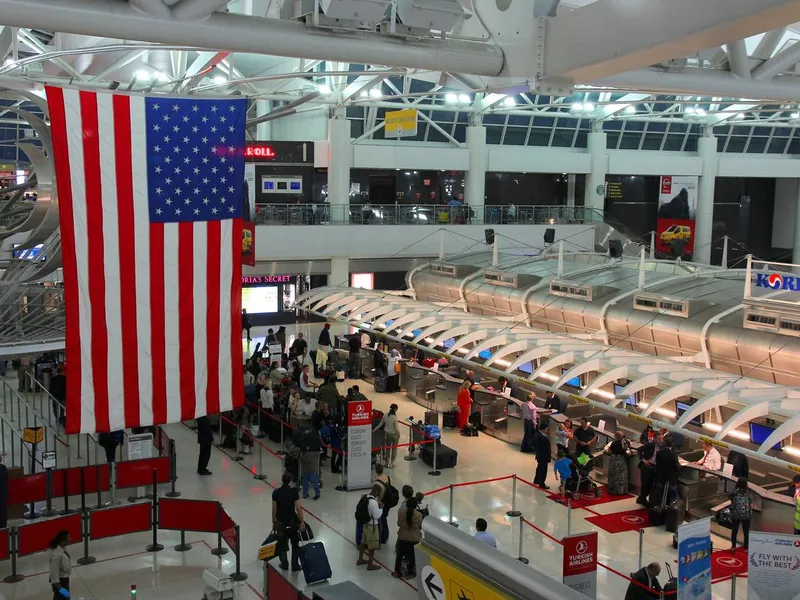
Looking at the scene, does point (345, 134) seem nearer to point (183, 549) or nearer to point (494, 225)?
point (494, 225)

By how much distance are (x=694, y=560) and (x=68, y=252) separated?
653 cm

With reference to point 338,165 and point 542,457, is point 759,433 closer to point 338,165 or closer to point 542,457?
point 542,457

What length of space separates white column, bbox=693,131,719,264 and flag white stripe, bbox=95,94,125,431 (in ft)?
118

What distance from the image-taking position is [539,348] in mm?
17766

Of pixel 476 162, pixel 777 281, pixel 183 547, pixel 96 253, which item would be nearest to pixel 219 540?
pixel 183 547

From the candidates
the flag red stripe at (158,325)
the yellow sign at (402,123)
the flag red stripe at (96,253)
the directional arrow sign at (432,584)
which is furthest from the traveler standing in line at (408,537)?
the yellow sign at (402,123)

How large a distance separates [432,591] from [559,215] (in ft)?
97.3

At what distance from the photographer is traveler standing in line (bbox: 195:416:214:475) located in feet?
50.9

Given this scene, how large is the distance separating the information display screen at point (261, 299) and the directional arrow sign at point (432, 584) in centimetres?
2626

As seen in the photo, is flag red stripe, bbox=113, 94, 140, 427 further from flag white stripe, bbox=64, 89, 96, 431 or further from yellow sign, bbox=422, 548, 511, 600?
yellow sign, bbox=422, 548, 511, 600

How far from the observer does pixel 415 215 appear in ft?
110

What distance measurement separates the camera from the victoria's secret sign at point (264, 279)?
3344cm

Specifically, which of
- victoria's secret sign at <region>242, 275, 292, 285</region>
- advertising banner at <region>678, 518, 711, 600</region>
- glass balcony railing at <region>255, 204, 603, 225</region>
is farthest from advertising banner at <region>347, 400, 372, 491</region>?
victoria's secret sign at <region>242, 275, 292, 285</region>

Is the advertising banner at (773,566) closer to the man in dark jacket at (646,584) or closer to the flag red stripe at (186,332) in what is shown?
the man in dark jacket at (646,584)
